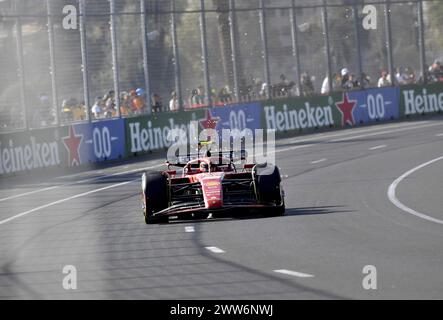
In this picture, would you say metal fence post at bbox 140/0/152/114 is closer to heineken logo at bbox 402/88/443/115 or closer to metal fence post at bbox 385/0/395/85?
heineken logo at bbox 402/88/443/115

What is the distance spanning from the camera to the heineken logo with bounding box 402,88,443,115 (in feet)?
144

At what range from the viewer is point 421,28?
46.0m

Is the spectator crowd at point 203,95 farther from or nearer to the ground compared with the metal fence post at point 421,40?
nearer to the ground

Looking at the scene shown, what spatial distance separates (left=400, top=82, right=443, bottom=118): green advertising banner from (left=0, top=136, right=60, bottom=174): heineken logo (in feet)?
56.7

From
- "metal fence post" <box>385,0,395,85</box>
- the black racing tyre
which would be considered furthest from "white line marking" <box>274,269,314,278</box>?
"metal fence post" <box>385,0,395,85</box>

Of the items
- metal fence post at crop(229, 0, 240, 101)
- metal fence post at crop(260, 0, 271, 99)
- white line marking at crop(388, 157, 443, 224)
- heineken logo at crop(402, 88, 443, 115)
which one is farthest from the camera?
heineken logo at crop(402, 88, 443, 115)

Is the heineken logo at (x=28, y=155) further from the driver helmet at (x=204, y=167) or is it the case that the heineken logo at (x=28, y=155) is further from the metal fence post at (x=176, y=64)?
the driver helmet at (x=204, y=167)

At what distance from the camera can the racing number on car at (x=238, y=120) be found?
37750 mm

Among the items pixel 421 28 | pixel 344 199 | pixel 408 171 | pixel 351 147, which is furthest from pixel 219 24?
pixel 344 199

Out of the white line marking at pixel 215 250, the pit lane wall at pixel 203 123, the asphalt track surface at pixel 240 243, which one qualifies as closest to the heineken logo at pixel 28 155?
the pit lane wall at pixel 203 123

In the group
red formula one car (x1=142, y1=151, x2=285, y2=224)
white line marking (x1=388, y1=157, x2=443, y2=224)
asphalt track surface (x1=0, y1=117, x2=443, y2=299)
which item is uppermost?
red formula one car (x1=142, y1=151, x2=285, y2=224)

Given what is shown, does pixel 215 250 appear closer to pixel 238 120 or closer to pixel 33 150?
pixel 33 150
